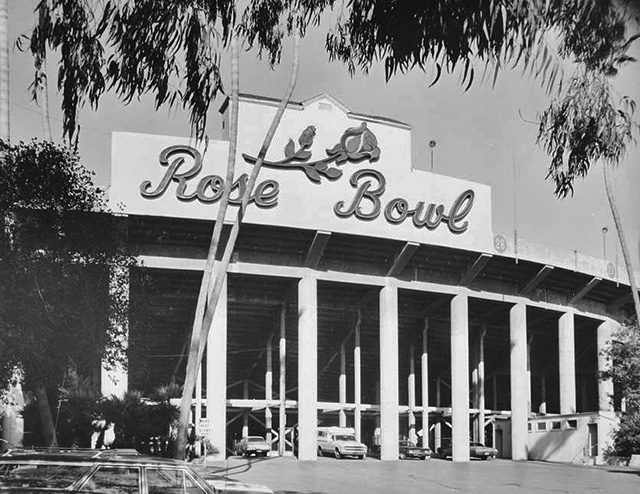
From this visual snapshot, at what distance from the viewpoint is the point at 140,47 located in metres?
8.32

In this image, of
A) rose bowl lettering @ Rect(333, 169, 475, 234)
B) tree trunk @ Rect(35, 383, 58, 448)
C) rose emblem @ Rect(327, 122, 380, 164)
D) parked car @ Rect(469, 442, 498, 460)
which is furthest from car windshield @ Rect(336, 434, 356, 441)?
tree trunk @ Rect(35, 383, 58, 448)

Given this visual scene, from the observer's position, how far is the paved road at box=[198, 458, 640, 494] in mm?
27031

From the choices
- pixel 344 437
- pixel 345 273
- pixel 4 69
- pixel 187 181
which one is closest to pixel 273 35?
pixel 4 69

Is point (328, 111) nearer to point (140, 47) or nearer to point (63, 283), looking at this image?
point (63, 283)

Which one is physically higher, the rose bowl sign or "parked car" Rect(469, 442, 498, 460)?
the rose bowl sign

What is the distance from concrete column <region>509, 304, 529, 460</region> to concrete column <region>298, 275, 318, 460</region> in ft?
46.2

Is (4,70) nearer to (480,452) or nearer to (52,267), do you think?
(52,267)

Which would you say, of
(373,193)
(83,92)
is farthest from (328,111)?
(83,92)

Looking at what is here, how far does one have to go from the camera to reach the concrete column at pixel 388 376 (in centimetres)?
4609

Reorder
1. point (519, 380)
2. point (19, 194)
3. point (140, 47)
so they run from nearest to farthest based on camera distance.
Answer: point (140, 47) → point (19, 194) → point (519, 380)

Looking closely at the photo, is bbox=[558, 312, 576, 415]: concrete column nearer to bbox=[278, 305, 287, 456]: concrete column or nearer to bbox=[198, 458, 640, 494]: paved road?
bbox=[198, 458, 640, 494]: paved road

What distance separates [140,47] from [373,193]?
36382mm

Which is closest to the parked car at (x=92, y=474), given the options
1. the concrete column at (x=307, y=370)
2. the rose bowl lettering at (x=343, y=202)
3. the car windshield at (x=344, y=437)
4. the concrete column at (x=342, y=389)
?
the rose bowl lettering at (x=343, y=202)

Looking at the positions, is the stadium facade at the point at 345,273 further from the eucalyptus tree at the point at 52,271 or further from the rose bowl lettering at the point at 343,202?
the eucalyptus tree at the point at 52,271
